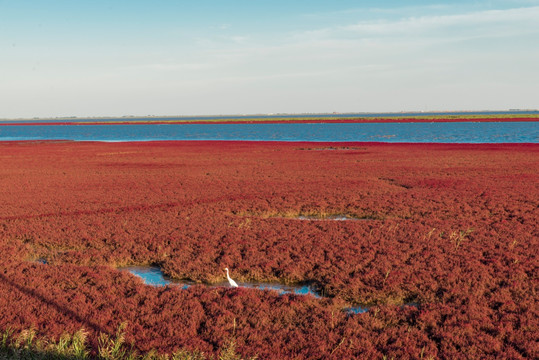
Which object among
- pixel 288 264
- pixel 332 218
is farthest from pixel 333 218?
pixel 288 264

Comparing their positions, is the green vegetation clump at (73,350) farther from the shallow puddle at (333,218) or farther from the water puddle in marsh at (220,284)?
the shallow puddle at (333,218)

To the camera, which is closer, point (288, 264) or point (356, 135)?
point (288, 264)

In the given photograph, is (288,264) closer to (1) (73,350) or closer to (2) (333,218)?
(1) (73,350)

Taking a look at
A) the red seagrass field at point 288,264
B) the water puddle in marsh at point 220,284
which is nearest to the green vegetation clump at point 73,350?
the red seagrass field at point 288,264

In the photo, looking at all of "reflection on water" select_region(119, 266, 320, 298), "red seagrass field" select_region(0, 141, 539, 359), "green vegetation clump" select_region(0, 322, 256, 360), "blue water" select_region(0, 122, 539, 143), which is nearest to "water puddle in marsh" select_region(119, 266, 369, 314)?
"reflection on water" select_region(119, 266, 320, 298)

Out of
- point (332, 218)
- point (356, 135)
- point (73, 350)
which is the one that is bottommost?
point (332, 218)

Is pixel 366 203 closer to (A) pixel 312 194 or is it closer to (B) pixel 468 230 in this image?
(A) pixel 312 194
